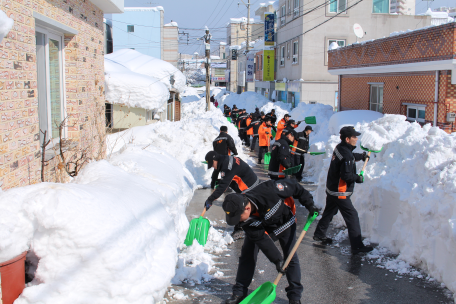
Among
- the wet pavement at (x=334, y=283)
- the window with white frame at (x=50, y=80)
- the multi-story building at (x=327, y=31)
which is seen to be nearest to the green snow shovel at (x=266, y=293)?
the wet pavement at (x=334, y=283)

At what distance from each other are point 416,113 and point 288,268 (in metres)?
A: 10.2

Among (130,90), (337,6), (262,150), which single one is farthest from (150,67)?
(337,6)

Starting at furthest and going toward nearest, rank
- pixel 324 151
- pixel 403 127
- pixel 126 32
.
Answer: pixel 126 32 → pixel 324 151 → pixel 403 127

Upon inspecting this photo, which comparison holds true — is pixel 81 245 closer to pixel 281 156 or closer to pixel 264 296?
pixel 264 296

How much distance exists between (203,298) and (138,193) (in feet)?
4.59

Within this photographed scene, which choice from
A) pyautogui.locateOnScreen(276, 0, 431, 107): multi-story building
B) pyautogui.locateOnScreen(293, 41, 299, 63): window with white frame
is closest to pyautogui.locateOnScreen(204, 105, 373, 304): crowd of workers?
pyautogui.locateOnScreen(276, 0, 431, 107): multi-story building

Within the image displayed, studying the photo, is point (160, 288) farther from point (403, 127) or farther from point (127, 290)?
point (403, 127)

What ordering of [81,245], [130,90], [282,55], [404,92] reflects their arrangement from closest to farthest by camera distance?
[81,245]
[404,92]
[130,90]
[282,55]

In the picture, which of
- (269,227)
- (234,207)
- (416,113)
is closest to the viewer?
(234,207)

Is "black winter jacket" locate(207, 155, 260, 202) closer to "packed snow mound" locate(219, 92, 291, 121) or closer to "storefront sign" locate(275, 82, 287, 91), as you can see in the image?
"packed snow mound" locate(219, 92, 291, 121)

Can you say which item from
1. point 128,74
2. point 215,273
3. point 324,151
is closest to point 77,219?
point 215,273

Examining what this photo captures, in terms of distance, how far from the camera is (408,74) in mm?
12852

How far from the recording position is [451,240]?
14.5 ft

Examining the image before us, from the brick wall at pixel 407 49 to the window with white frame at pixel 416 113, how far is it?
1458 mm
